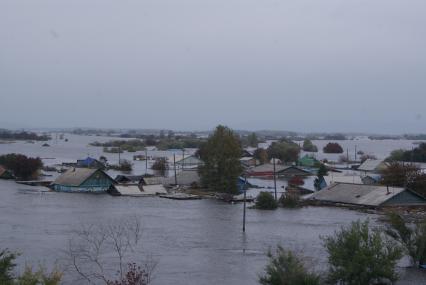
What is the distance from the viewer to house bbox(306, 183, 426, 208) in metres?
15.0

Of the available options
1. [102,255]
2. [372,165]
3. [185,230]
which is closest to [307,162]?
[372,165]

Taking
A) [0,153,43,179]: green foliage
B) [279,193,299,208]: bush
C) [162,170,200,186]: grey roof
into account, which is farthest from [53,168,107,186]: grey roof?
[279,193,299,208]: bush

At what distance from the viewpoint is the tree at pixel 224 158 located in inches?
722

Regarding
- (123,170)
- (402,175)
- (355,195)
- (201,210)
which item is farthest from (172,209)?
(123,170)

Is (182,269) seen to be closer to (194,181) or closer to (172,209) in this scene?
(172,209)

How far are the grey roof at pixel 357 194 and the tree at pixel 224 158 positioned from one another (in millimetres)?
2514

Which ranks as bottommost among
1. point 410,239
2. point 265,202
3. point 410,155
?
point 265,202

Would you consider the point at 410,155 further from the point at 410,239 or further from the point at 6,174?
the point at 410,239

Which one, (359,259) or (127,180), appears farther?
(127,180)

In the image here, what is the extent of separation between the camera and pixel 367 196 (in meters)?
15.7

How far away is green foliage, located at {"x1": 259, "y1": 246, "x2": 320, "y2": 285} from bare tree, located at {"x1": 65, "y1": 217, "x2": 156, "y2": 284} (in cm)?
149

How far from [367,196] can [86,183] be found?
A: 7583 mm

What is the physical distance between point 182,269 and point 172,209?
6.49 metres

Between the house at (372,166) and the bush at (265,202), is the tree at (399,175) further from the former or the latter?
the house at (372,166)
